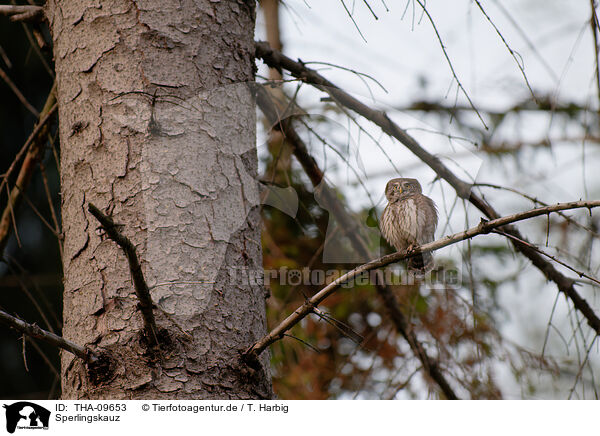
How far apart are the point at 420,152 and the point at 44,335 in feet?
4.34

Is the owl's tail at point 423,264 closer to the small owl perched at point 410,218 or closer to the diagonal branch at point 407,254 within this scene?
the small owl perched at point 410,218

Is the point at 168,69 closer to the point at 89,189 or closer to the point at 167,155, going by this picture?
the point at 167,155

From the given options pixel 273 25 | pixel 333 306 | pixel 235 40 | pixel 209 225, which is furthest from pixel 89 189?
pixel 273 25

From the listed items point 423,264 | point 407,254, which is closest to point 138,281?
point 407,254

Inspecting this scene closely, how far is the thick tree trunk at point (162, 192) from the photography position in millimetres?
1513

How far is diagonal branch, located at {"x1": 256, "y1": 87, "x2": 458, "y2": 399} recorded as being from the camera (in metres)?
2.18

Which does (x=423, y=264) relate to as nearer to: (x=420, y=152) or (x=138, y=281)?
(x=420, y=152)

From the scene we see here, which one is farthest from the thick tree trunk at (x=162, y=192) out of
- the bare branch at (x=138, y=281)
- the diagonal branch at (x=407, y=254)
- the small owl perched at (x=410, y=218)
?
the small owl perched at (x=410, y=218)

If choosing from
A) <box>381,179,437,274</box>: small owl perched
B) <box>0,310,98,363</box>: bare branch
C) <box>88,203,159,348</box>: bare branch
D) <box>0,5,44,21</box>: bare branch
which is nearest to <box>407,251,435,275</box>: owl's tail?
<box>381,179,437,274</box>: small owl perched

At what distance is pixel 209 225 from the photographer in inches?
64.0

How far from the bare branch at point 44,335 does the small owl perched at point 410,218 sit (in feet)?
4.06

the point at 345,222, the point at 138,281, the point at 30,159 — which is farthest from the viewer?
the point at 345,222

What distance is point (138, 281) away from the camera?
1314 millimetres
